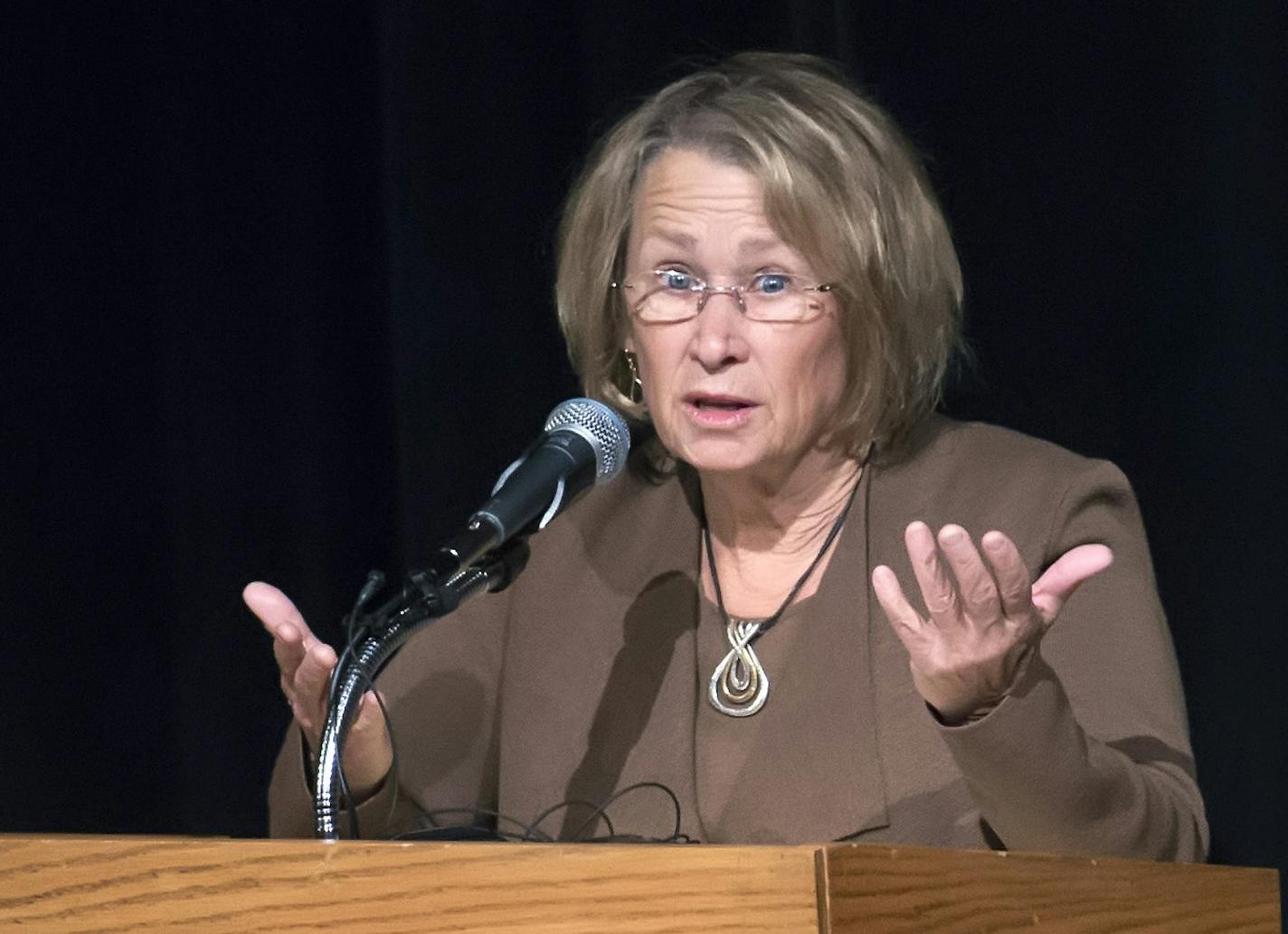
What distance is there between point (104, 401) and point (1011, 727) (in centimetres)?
207

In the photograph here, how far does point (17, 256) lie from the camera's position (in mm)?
3158

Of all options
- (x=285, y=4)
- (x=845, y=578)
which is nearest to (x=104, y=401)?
(x=285, y=4)

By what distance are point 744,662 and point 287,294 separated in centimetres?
134

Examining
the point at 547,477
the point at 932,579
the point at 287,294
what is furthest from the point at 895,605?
the point at 287,294

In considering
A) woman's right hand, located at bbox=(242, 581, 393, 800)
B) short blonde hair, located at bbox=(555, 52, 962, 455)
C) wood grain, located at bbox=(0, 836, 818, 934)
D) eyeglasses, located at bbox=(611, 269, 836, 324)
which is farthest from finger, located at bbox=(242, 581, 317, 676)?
short blonde hair, located at bbox=(555, 52, 962, 455)

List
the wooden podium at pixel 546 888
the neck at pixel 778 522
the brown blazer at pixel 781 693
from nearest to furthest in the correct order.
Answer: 1. the wooden podium at pixel 546 888
2. the brown blazer at pixel 781 693
3. the neck at pixel 778 522

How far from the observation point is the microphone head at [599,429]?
5.74 ft

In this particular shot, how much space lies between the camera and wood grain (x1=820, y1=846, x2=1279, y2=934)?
1.17 m

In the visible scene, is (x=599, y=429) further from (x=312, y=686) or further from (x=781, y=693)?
(x=781, y=693)

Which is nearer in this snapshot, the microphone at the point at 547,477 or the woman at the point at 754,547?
the microphone at the point at 547,477

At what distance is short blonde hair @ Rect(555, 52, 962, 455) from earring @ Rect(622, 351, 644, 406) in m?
0.05

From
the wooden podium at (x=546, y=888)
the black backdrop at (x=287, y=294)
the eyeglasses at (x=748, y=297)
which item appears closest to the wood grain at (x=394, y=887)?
the wooden podium at (x=546, y=888)

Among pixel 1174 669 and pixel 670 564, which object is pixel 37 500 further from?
pixel 1174 669

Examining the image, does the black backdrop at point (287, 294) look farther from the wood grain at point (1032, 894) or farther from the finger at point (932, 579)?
the finger at point (932, 579)
